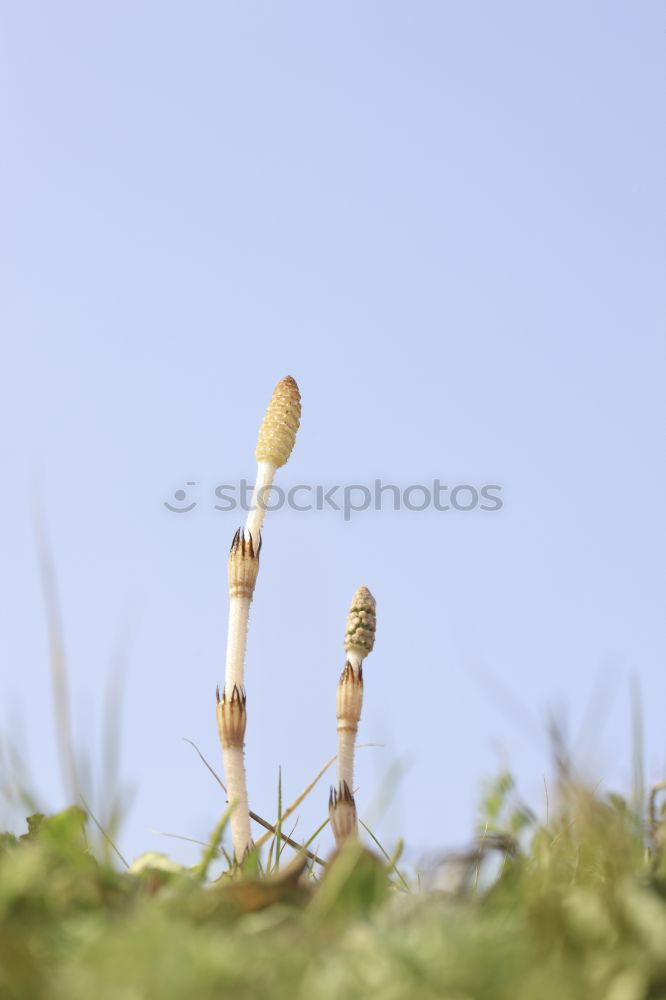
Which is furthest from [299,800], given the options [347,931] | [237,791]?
[347,931]

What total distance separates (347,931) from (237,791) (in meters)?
2.29

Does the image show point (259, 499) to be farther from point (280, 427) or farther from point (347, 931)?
point (347, 931)

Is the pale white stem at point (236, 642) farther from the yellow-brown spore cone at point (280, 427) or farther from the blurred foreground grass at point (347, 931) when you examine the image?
the blurred foreground grass at point (347, 931)

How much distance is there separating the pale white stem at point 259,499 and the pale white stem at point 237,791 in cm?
73

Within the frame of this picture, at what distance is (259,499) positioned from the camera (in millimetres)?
3947

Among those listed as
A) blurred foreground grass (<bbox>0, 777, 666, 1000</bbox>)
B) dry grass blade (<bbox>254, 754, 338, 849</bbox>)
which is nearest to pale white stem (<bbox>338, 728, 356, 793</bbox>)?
dry grass blade (<bbox>254, 754, 338, 849</bbox>)

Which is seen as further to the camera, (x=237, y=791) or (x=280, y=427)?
(x=280, y=427)

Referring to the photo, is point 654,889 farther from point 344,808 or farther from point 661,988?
point 344,808

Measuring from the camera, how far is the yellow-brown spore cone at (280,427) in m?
3.97

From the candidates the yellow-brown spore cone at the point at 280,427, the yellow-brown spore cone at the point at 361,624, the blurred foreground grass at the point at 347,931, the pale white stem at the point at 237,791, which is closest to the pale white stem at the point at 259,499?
the yellow-brown spore cone at the point at 280,427

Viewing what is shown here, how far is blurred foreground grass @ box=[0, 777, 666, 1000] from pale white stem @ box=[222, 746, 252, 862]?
1.51 metres

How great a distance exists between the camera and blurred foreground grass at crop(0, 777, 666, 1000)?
1.22m

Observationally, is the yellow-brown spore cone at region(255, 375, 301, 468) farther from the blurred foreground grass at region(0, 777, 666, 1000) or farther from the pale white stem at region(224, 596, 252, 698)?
the blurred foreground grass at region(0, 777, 666, 1000)

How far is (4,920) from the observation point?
1.47 metres
